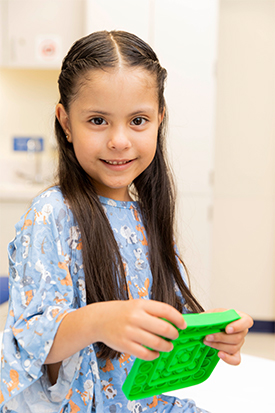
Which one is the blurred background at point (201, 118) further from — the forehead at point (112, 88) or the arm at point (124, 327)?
the arm at point (124, 327)

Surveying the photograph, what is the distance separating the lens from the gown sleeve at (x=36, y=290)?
27.4 inches

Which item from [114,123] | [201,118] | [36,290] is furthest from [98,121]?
[201,118]

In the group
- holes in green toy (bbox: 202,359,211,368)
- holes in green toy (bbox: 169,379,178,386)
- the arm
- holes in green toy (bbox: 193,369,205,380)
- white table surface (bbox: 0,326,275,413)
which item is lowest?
white table surface (bbox: 0,326,275,413)

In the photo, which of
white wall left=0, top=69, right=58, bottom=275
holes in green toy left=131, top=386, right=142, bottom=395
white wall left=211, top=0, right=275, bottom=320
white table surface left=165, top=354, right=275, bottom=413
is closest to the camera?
holes in green toy left=131, top=386, right=142, bottom=395

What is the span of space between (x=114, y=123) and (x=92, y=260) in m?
0.24

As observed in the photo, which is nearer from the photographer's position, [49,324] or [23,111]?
[49,324]

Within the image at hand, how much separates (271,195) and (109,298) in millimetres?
2510

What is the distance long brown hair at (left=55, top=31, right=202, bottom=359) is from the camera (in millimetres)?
827

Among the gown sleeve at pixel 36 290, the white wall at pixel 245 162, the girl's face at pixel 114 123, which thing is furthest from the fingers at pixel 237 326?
the white wall at pixel 245 162

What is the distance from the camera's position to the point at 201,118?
271 cm

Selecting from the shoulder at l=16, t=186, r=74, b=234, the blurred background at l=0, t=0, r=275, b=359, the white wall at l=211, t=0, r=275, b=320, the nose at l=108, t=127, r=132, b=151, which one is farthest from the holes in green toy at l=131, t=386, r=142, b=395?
the white wall at l=211, t=0, r=275, b=320

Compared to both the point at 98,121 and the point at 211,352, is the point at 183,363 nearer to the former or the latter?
the point at 211,352

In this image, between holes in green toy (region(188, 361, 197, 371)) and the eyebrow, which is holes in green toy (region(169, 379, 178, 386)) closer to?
holes in green toy (region(188, 361, 197, 371))

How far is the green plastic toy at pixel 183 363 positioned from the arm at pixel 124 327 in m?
0.03
